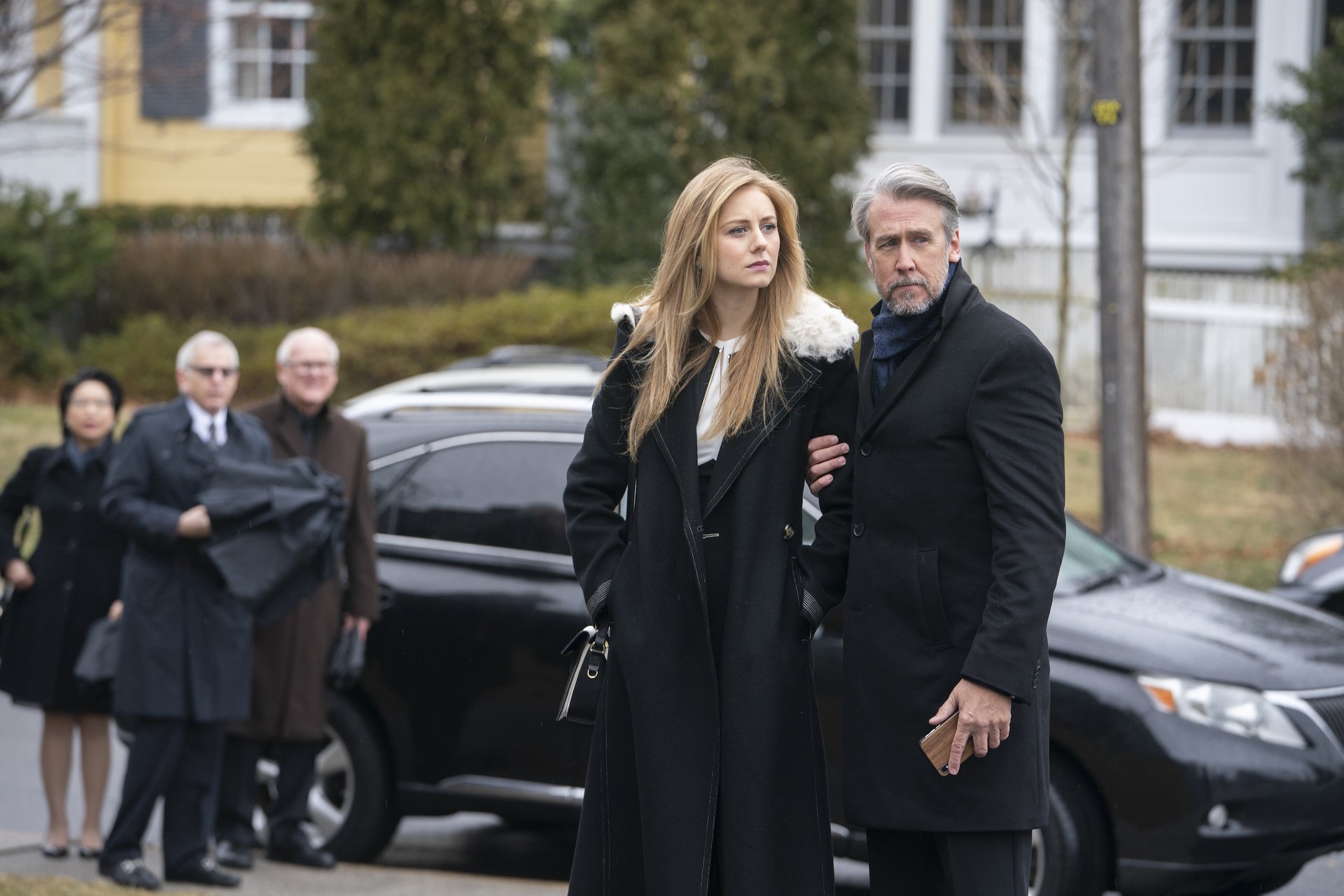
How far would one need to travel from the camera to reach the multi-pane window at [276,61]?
2102cm

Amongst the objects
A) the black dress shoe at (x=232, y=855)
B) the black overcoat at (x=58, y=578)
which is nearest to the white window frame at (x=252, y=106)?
the black overcoat at (x=58, y=578)

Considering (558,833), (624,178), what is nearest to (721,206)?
(558,833)

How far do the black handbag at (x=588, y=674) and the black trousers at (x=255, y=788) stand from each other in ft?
8.65

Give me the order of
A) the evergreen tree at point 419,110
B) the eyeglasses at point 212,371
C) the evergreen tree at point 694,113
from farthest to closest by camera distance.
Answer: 1. the evergreen tree at point 694,113
2. the evergreen tree at point 419,110
3. the eyeglasses at point 212,371

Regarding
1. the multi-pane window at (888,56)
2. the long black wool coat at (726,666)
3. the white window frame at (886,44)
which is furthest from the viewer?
the multi-pane window at (888,56)

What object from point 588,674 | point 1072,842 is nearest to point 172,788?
point 588,674

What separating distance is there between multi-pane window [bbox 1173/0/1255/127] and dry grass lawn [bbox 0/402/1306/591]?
5.96 metres

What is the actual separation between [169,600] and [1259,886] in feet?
13.1

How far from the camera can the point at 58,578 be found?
21.5 feet

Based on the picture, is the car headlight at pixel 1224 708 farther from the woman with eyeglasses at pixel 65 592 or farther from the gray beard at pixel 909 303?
the woman with eyeglasses at pixel 65 592

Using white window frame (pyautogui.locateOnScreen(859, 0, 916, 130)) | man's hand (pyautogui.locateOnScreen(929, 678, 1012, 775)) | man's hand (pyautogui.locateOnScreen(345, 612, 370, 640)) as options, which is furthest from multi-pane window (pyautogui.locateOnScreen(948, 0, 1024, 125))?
man's hand (pyautogui.locateOnScreen(929, 678, 1012, 775))

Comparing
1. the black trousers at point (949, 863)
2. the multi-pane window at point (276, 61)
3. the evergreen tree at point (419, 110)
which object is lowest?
the black trousers at point (949, 863)

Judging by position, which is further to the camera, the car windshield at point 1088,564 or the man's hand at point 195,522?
the car windshield at point 1088,564

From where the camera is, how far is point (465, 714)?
243 inches
